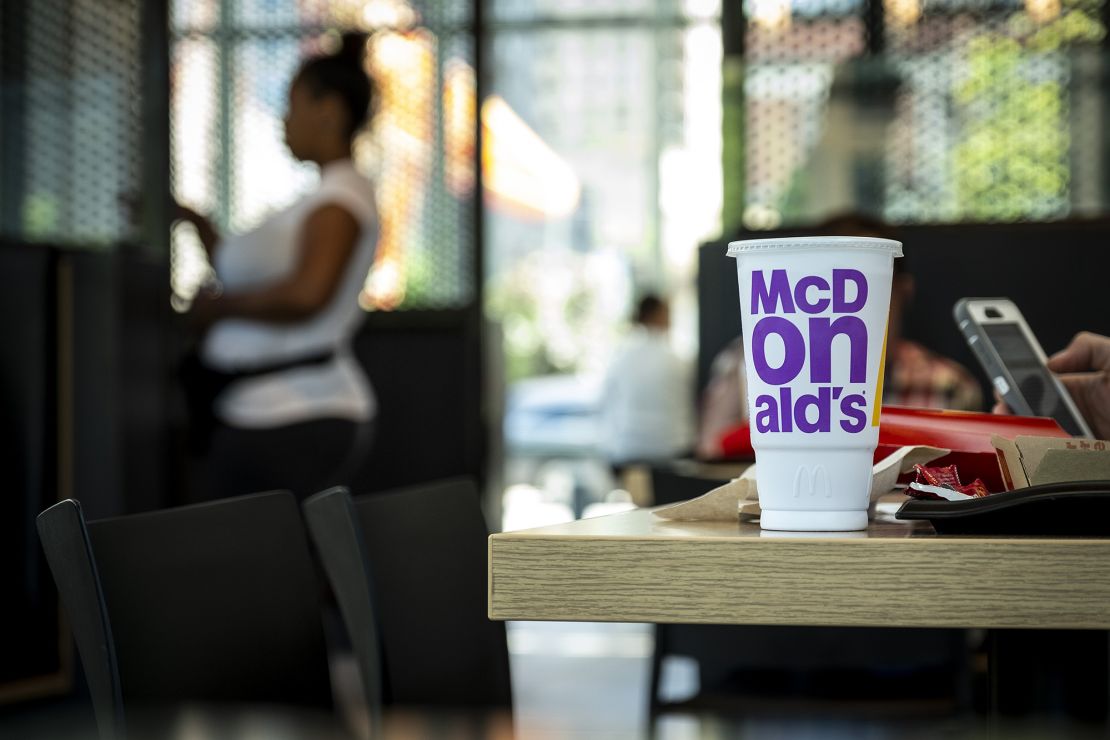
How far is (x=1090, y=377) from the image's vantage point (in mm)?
1103

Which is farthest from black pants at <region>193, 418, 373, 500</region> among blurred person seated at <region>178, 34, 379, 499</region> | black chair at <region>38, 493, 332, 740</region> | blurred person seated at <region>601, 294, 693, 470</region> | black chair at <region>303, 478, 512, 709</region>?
blurred person seated at <region>601, 294, 693, 470</region>

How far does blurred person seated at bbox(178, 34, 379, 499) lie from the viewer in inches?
92.0

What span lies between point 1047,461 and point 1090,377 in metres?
0.34

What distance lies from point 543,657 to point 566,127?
4412 millimetres

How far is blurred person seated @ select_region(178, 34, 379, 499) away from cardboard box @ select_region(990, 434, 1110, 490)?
5.32ft

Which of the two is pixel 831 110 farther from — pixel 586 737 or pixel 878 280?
pixel 586 737

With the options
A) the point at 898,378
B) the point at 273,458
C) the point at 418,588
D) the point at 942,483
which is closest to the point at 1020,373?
the point at 942,483

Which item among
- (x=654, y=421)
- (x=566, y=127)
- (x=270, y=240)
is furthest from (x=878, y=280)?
(x=566, y=127)

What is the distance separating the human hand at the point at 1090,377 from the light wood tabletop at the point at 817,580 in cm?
46

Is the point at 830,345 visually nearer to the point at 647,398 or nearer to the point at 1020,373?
the point at 1020,373

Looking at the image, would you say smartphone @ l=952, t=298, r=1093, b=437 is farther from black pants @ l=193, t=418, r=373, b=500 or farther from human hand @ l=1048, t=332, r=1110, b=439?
black pants @ l=193, t=418, r=373, b=500

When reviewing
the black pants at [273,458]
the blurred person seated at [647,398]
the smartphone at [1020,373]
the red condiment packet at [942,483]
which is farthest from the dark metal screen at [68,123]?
the red condiment packet at [942,483]

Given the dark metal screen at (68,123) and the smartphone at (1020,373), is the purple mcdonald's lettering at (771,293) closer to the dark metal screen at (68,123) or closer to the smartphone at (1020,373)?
the smartphone at (1020,373)

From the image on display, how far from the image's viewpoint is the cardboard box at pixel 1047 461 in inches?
31.7
